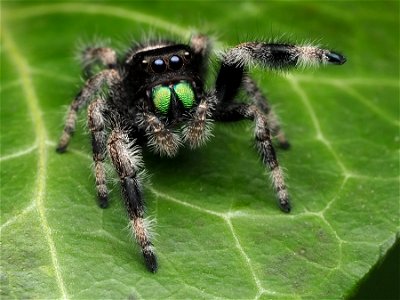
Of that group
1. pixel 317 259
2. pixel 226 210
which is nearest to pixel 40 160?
pixel 226 210

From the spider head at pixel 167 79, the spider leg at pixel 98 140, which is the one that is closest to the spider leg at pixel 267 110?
the spider head at pixel 167 79

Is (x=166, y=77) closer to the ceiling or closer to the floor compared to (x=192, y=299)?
closer to the ceiling

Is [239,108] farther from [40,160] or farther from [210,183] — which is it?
[40,160]

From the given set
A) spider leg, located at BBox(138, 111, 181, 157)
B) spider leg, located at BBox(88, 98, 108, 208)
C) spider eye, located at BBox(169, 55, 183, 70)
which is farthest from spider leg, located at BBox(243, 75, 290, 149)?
spider leg, located at BBox(88, 98, 108, 208)

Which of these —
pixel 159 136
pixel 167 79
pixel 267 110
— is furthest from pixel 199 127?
pixel 267 110

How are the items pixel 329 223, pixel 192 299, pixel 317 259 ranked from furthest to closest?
pixel 329 223, pixel 317 259, pixel 192 299

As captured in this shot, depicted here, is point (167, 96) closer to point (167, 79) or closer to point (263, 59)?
point (167, 79)
